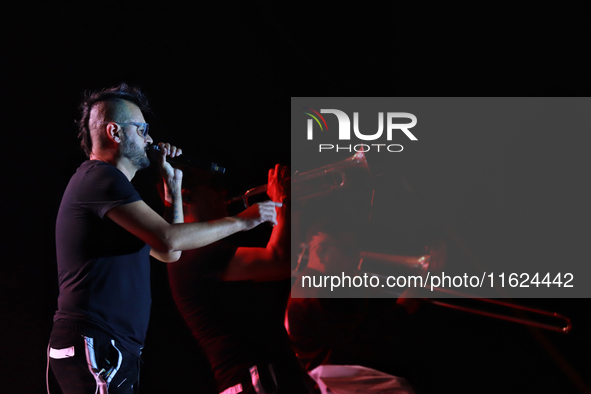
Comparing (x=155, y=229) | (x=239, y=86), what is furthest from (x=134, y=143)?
(x=239, y=86)

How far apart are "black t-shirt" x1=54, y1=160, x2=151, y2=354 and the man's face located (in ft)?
0.62

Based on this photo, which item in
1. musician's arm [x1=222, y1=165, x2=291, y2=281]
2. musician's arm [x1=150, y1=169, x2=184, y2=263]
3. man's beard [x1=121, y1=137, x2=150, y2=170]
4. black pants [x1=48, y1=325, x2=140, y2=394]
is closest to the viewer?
black pants [x1=48, y1=325, x2=140, y2=394]

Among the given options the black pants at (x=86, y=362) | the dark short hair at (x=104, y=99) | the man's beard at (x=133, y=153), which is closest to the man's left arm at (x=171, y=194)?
the man's beard at (x=133, y=153)

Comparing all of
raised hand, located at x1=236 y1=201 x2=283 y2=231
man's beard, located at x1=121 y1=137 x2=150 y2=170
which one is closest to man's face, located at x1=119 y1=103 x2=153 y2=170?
man's beard, located at x1=121 y1=137 x2=150 y2=170

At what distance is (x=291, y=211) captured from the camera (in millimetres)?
2141

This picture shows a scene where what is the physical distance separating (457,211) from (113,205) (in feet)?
5.76

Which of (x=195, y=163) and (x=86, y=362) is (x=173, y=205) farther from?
(x=86, y=362)

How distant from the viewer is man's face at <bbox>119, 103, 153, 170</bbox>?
1.69m

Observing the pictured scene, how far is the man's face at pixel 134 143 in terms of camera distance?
66.4 inches

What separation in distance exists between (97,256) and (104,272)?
0.20ft

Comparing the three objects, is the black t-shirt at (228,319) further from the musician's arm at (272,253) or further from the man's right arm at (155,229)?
the man's right arm at (155,229)

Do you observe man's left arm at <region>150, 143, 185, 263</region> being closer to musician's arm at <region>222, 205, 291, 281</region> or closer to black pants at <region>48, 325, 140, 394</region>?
musician's arm at <region>222, 205, 291, 281</region>

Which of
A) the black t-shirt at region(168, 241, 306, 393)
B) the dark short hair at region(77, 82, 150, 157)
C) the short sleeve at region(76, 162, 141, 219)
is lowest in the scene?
the black t-shirt at region(168, 241, 306, 393)

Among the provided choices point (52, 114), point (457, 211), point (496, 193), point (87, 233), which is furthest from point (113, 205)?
point (496, 193)
